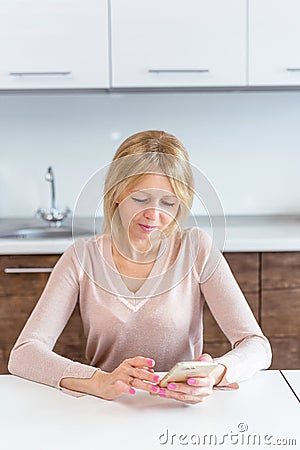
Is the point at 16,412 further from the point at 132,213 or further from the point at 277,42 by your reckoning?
the point at 277,42

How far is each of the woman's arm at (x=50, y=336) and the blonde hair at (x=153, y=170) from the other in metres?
0.25

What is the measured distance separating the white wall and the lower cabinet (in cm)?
59

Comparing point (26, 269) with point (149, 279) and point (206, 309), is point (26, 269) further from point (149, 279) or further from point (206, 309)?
point (149, 279)

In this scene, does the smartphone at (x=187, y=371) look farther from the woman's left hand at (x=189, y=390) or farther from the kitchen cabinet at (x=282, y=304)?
the kitchen cabinet at (x=282, y=304)

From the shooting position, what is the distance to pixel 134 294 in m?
1.76

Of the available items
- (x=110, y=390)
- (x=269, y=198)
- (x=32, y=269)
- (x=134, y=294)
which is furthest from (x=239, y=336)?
(x=269, y=198)

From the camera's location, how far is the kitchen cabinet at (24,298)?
2641 mm

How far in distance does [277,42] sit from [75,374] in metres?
1.68

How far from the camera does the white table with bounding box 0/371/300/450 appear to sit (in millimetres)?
1332

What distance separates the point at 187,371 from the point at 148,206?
334 mm

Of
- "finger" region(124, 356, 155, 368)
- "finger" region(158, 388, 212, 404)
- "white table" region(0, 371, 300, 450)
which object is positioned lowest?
"white table" region(0, 371, 300, 450)

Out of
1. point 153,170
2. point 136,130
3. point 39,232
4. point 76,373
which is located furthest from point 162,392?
point 136,130

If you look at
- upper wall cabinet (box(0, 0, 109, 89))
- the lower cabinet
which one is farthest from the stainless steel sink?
upper wall cabinet (box(0, 0, 109, 89))

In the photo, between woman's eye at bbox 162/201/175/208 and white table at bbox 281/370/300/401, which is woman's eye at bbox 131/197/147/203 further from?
white table at bbox 281/370/300/401
